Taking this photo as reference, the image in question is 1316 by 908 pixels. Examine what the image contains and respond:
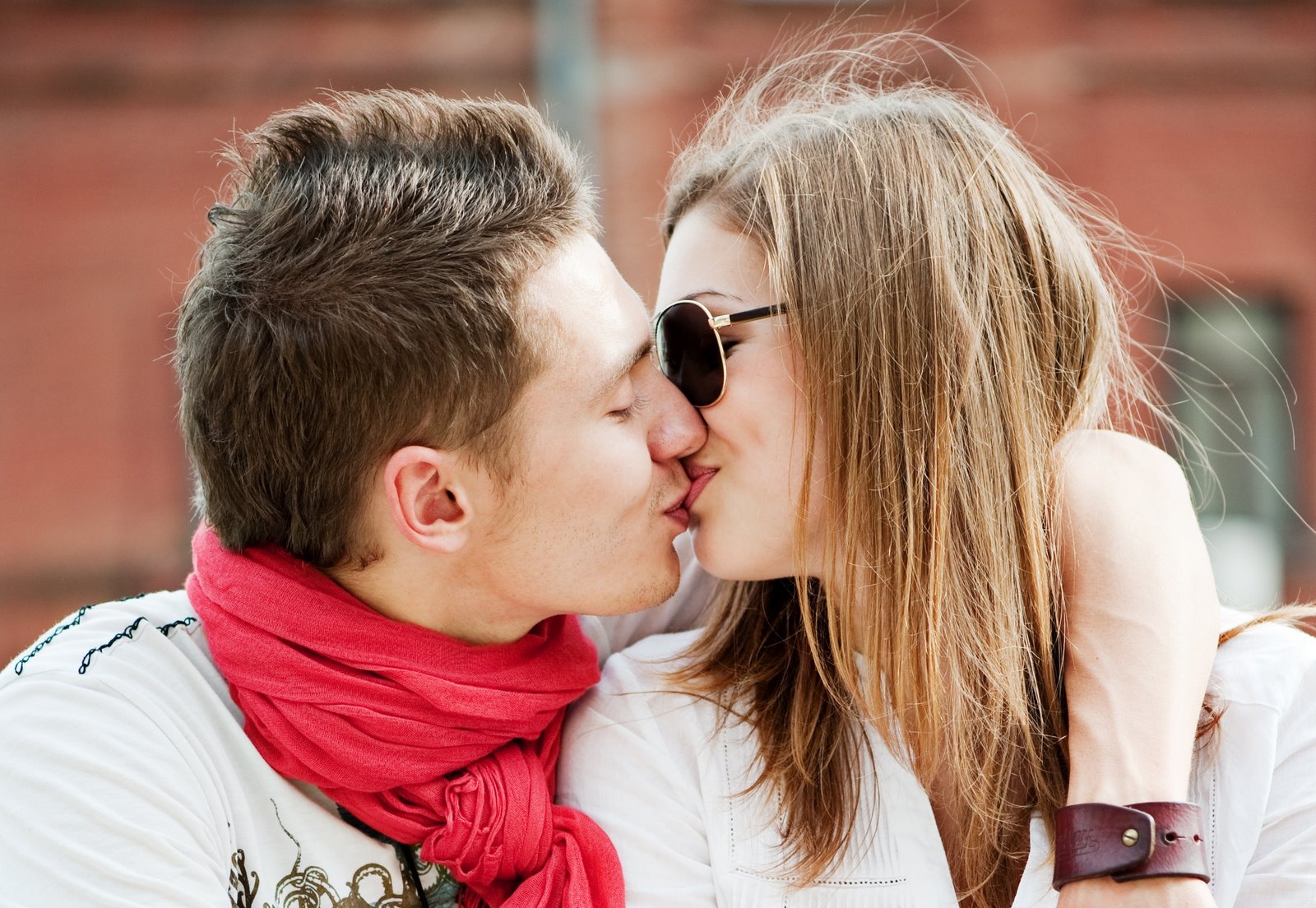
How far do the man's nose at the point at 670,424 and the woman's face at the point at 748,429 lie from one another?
1.1 inches

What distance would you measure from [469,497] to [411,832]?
58 centimetres

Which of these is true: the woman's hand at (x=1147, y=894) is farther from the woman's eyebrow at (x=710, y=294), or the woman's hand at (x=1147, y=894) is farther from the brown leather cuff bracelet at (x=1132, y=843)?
the woman's eyebrow at (x=710, y=294)

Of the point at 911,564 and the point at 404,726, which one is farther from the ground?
the point at 911,564

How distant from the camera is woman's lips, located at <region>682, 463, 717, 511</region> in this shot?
2578mm

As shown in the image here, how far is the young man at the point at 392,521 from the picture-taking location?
7.22ft

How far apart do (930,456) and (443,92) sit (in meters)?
8.34

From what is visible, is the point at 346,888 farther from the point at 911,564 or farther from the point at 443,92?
the point at 443,92

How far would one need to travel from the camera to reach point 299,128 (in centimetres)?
244

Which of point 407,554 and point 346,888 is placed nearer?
point 346,888

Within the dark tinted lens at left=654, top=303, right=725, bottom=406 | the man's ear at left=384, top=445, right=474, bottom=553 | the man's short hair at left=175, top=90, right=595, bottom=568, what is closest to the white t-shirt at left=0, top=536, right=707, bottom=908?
the man's short hair at left=175, top=90, right=595, bottom=568

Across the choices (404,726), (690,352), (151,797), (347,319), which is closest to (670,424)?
(690,352)

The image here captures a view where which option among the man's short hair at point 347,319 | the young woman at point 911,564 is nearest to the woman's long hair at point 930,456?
the young woman at point 911,564

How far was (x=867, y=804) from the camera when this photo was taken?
7.72ft

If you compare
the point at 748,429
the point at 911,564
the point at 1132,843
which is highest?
the point at 748,429
